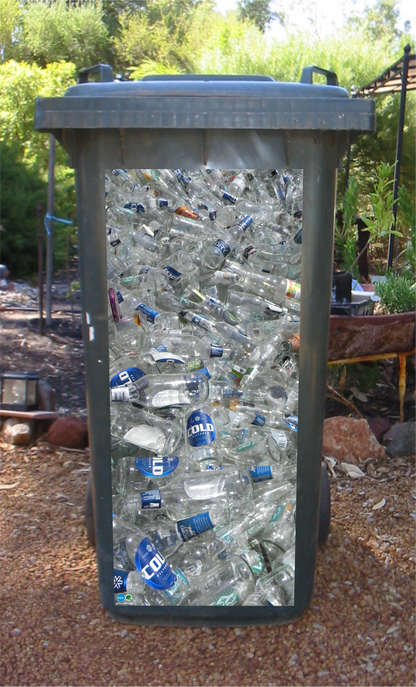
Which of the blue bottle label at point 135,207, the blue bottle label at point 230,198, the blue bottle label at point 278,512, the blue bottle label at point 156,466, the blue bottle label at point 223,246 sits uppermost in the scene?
the blue bottle label at point 230,198

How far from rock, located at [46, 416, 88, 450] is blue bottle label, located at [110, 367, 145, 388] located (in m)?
1.54

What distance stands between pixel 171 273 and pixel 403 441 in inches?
72.9

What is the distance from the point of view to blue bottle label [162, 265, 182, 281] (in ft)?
7.95

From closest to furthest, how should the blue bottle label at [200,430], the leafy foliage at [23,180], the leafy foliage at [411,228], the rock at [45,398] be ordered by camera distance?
→ the blue bottle label at [200,430]
the rock at [45,398]
the leafy foliage at [411,228]
the leafy foliage at [23,180]

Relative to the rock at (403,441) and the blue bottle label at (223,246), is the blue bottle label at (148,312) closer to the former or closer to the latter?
the blue bottle label at (223,246)

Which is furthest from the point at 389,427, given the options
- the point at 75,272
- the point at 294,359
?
the point at 75,272

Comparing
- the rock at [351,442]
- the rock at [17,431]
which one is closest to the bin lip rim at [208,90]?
the rock at [351,442]

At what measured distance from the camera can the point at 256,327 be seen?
237cm

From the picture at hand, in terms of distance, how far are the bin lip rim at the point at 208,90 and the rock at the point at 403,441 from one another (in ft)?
7.27

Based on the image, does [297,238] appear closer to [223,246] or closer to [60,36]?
[223,246]

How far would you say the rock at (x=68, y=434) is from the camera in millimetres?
3652

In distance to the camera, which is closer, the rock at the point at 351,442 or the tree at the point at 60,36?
the rock at the point at 351,442

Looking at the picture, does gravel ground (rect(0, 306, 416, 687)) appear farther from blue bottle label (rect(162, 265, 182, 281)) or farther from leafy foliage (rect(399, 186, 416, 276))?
leafy foliage (rect(399, 186, 416, 276))

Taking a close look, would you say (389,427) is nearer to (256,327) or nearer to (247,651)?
(256,327)
